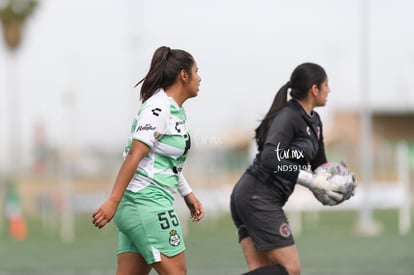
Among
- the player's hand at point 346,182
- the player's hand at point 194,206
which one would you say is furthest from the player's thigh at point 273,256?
the player's hand at point 194,206

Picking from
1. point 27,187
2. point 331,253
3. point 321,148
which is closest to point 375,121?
point 27,187

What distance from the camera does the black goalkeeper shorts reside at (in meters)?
7.42

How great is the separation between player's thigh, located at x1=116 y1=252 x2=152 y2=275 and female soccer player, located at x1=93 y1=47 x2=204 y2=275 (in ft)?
0.33

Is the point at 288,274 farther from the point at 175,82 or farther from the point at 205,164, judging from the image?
the point at 205,164

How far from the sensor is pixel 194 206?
679 centimetres

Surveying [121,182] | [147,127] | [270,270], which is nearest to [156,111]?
[147,127]

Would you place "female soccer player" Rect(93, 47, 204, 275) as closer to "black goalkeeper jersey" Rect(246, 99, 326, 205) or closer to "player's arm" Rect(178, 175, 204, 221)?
"player's arm" Rect(178, 175, 204, 221)

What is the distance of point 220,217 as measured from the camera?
128ft

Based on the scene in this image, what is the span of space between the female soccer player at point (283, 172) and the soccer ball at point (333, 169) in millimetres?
86

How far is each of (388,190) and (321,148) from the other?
28285mm

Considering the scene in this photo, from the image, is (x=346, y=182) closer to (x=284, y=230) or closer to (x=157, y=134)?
(x=284, y=230)

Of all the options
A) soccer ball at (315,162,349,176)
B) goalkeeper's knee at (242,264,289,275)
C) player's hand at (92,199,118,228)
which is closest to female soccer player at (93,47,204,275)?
player's hand at (92,199,118,228)

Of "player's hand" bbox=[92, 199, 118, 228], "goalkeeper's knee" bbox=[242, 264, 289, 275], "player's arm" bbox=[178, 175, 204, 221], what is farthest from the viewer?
"goalkeeper's knee" bbox=[242, 264, 289, 275]

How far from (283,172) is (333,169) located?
0.50m
